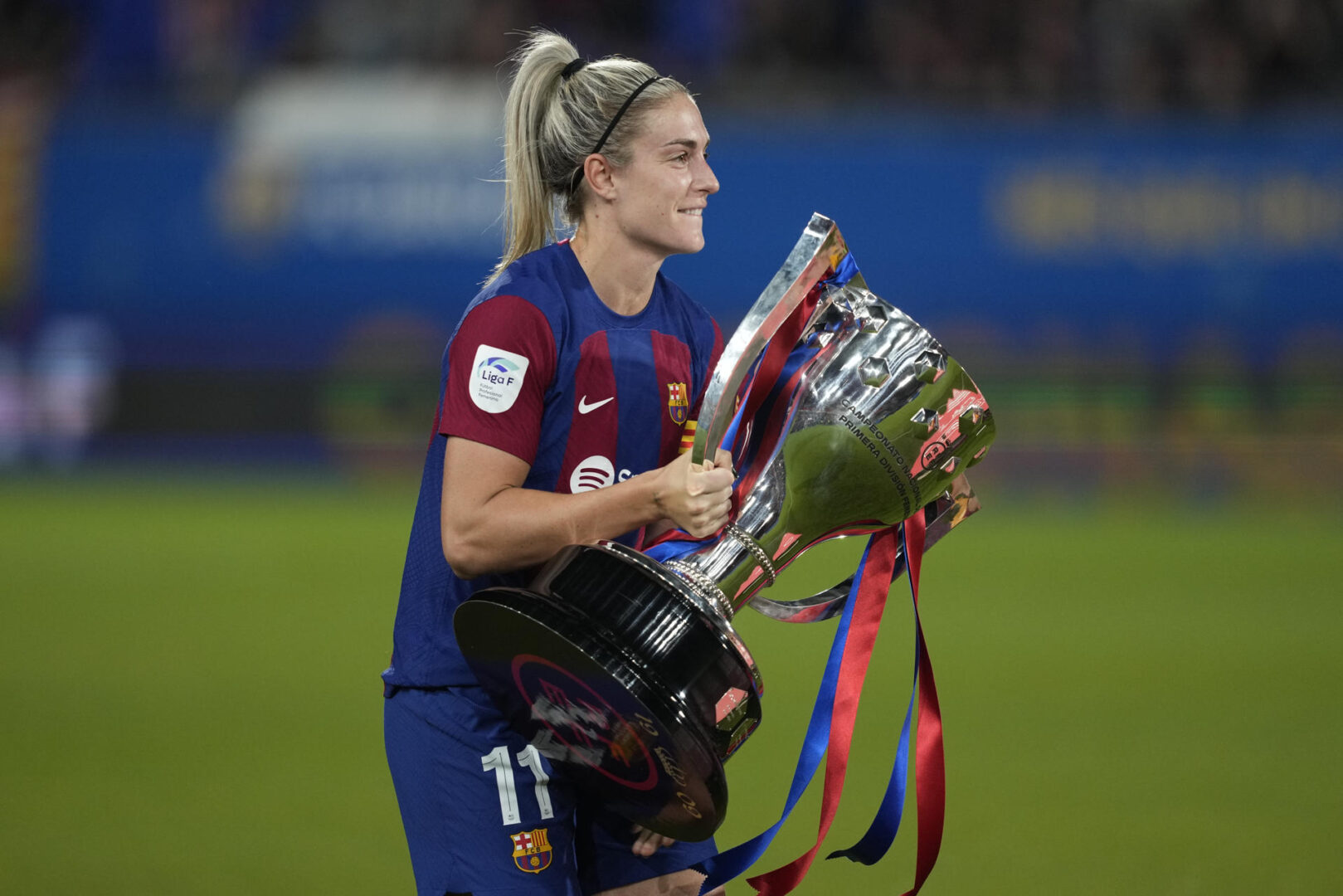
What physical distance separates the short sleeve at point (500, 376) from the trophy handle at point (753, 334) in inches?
13.2

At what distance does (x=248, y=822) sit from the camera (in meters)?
4.83

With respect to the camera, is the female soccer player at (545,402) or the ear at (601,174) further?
the ear at (601,174)

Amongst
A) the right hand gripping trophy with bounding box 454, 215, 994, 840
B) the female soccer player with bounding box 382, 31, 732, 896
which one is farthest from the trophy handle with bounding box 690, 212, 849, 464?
the female soccer player with bounding box 382, 31, 732, 896

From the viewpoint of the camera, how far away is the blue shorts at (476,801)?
8.34 feet

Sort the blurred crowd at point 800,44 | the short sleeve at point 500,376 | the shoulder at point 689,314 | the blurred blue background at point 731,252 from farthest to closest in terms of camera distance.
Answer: the blurred crowd at point 800,44
the blurred blue background at point 731,252
the shoulder at point 689,314
the short sleeve at point 500,376

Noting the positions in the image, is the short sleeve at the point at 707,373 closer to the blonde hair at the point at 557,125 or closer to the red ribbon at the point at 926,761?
the blonde hair at the point at 557,125

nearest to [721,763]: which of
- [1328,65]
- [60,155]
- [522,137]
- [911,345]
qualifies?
[911,345]

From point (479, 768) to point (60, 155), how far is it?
395 inches

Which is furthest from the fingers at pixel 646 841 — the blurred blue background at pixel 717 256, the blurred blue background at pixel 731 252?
the blurred blue background at pixel 717 256

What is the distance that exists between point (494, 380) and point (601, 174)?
1.42ft

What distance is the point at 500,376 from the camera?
7.94 feet

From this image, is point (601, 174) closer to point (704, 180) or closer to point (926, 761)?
point (704, 180)

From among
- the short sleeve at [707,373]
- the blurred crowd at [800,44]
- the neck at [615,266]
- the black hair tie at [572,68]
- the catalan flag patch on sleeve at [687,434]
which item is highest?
the blurred crowd at [800,44]

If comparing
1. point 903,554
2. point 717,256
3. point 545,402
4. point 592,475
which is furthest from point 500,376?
point 717,256
